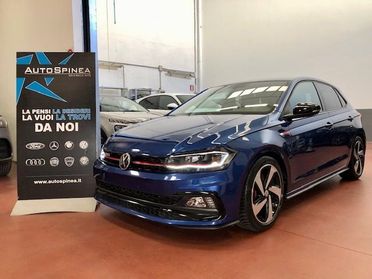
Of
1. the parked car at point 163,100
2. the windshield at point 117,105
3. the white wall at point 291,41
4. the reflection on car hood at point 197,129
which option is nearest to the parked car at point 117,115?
the windshield at point 117,105

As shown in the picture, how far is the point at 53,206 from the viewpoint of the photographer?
3066 millimetres

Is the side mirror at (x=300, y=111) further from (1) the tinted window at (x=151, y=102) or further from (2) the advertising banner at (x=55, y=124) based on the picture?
(1) the tinted window at (x=151, y=102)

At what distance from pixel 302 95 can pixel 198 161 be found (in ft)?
4.84

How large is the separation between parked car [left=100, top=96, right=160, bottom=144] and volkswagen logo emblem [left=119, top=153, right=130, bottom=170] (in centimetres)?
271

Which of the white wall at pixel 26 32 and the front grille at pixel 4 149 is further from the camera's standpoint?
the front grille at pixel 4 149

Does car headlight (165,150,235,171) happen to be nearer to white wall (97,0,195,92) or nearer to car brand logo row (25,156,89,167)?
car brand logo row (25,156,89,167)

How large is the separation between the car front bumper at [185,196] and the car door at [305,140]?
29.8 inches

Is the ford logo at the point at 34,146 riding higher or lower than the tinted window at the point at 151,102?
lower

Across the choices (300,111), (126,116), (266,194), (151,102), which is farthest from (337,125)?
(151,102)

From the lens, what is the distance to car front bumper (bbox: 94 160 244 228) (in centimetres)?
208

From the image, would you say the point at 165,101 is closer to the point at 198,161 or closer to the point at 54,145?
the point at 54,145

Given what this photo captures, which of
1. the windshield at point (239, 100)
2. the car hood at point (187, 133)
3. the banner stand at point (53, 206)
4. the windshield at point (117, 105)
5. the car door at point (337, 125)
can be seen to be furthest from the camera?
the windshield at point (117, 105)

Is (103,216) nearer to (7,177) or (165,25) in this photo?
(7,177)

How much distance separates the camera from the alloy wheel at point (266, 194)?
2.35 m
